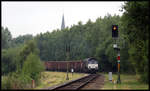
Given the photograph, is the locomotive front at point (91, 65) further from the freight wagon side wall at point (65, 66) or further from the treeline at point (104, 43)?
the treeline at point (104, 43)

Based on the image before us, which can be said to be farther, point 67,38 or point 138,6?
point 67,38

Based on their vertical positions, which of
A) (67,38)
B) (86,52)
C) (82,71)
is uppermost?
(67,38)

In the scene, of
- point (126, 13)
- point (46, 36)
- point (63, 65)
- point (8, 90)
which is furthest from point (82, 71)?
point (46, 36)

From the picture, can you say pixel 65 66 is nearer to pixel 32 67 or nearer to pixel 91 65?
pixel 91 65

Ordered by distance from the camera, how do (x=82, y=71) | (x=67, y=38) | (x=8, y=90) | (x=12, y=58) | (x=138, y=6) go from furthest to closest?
(x=67, y=38)
(x=82, y=71)
(x=12, y=58)
(x=138, y=6)
(x=8, y=90)

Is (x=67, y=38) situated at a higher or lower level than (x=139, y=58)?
higher

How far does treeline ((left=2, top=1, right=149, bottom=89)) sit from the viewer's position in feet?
68.8

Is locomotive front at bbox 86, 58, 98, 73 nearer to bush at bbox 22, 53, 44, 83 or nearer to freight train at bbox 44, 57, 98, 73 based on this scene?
freight train at bbox 44, 57, 98, 73

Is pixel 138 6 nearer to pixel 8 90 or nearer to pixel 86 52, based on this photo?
pixel 8 90

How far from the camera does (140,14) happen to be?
2077 cm

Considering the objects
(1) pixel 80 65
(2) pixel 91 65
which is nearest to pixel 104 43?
(1) pixel 80 65

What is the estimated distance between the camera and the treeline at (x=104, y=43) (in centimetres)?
2097

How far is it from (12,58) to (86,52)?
170ft

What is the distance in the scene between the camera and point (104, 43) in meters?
60.4
